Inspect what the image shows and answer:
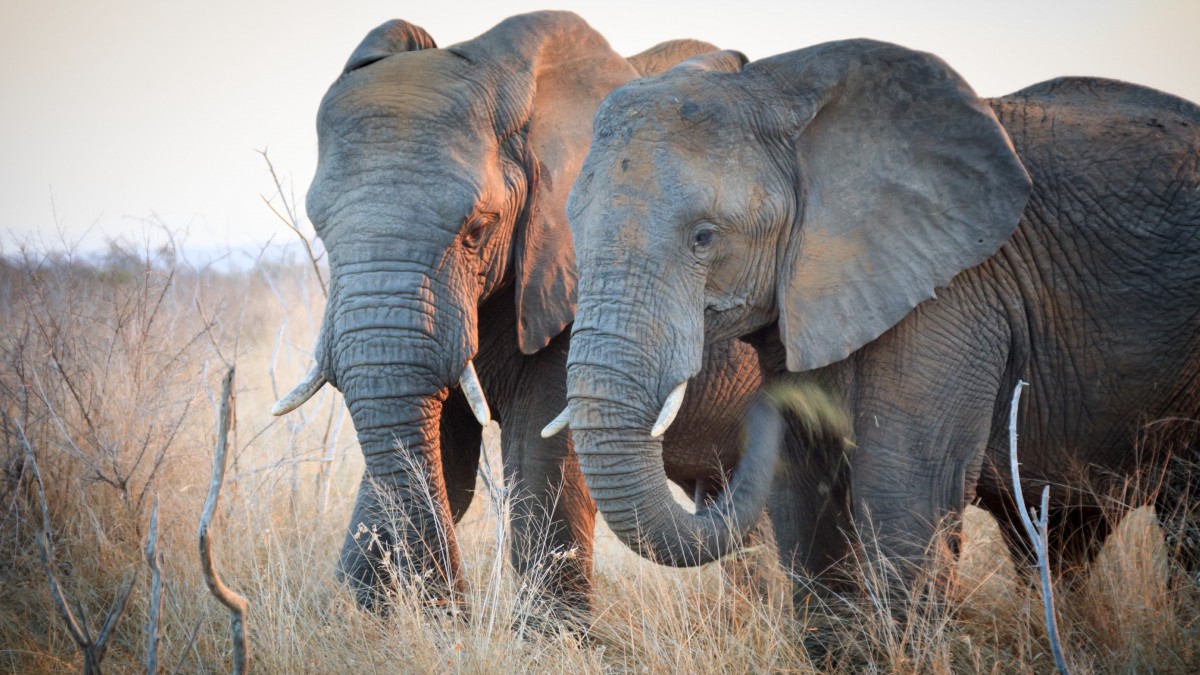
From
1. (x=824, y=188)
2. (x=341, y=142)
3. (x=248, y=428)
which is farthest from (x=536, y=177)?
(x=248, y=428)

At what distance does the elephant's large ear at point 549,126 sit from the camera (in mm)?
4766

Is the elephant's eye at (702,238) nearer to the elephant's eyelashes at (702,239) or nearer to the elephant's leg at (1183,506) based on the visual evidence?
the elephant's eyelashes at (702,239)

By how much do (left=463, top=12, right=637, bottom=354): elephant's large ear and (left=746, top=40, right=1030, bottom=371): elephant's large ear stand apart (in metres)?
1.22

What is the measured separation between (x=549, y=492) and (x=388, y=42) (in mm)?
2065

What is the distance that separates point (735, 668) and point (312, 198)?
242 cm

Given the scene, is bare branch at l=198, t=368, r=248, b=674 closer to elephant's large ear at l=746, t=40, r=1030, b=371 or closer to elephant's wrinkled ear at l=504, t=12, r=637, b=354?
elephant's large ear at l=746, t=40, r=1030, b=371

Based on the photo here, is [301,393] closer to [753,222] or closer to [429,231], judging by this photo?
[429,231]

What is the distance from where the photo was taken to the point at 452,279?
445cm

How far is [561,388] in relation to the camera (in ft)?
15.9

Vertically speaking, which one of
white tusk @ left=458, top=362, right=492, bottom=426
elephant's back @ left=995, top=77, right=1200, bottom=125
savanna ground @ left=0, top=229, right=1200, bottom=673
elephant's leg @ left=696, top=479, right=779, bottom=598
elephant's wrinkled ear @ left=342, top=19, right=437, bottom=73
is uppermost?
elephant's wrinkled ear @ left=342, top=19, right=437, bottom=73

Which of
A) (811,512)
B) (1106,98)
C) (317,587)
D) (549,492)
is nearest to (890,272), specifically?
(811,512)

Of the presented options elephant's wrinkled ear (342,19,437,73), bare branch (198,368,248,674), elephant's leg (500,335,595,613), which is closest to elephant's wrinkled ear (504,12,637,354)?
elephant's leg (500,335,595,613)

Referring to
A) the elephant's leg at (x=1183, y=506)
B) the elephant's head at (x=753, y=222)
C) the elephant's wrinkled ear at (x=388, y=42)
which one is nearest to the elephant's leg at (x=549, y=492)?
the elephant's head at (x=753, y=222)

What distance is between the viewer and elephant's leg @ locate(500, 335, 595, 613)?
4.77 metres
